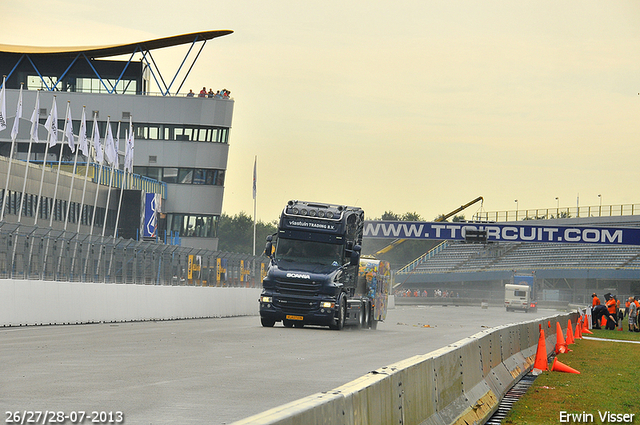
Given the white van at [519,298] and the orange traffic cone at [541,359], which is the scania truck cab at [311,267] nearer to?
the orange traffic cone at [541,359]

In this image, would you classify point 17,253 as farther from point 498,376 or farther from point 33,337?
point 498,376

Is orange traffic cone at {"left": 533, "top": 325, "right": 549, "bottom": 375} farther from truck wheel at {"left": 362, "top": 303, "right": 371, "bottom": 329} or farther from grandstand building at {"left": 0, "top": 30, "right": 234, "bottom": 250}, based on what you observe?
grandstand building at {"left": 0, "top": 30, "right": 234, "bottom": 250}

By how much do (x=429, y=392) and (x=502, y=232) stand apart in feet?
199

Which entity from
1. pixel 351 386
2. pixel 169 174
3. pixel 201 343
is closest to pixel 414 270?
pixel 169 174

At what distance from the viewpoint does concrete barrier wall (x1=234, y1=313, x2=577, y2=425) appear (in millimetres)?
4859

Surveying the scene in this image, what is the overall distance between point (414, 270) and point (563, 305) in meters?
28.0

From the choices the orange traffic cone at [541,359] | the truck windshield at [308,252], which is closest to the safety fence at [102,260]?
the truck windshield at [308,252]

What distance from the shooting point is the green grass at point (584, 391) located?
1120 cm

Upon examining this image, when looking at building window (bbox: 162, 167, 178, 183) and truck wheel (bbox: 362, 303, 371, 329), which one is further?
building window (bbox: 162, 167, 178, 183)

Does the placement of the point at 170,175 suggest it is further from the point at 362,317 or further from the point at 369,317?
the point at 362,317

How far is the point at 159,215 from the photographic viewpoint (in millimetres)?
76438

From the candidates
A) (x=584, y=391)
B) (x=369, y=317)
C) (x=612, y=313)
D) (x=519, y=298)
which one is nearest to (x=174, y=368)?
(x=584, y=391)

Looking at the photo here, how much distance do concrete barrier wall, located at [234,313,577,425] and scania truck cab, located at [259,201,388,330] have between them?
1179 cm

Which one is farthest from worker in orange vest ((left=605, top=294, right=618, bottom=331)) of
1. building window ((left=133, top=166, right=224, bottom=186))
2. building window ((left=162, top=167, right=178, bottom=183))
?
building window ((left=162, top=167, right=178, bottom=183))
